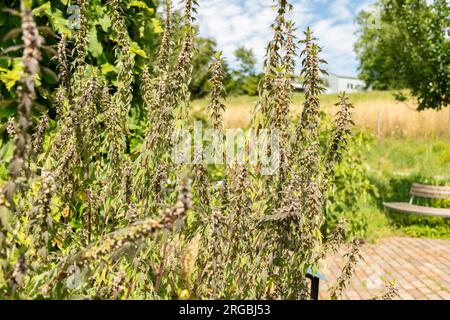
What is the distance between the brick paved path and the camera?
5.05 meters

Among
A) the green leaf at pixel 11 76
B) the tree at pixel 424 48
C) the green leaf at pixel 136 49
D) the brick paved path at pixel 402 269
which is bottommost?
the brick paved path at pixel 402 269

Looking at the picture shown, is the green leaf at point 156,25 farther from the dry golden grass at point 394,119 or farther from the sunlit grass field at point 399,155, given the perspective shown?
the dry golden grass at point 394,119

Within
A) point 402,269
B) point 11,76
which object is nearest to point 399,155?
point 402,269

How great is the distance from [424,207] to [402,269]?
2576mm

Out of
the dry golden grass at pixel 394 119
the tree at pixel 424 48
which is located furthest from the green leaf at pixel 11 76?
the dry golden grass at pixel 394 119

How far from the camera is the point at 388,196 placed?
9.97 meters

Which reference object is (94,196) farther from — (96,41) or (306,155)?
(96,41)

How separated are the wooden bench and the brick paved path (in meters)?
0.50

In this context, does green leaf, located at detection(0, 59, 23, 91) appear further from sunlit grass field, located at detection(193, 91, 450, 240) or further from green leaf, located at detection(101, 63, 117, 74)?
sunlit grass field, located at detection(193, 91, 450, 240)

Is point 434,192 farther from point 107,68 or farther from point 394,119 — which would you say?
point 394,119

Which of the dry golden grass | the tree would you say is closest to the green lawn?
the dry golden grass

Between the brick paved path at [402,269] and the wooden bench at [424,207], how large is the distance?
19.5 inches

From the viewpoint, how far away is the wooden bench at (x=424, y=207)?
764cm
